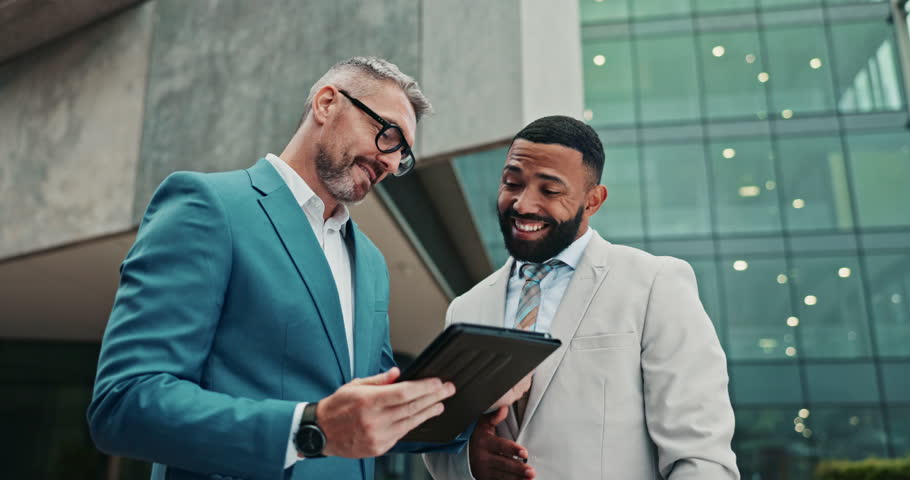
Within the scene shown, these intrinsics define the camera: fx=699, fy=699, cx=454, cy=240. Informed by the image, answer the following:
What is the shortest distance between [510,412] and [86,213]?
6.58 metres

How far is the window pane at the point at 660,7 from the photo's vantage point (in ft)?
64.3

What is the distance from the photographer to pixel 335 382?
191cm

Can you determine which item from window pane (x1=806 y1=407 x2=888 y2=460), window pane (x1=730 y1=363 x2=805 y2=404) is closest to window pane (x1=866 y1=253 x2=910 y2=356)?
window pane (x1=806 y1=407 x2=888 y2=460)

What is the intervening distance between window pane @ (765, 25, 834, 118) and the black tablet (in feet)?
63.1

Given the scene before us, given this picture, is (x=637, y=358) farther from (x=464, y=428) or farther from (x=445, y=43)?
(x=445, y=43)

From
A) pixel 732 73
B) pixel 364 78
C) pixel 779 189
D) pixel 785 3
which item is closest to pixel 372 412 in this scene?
pixel 364 78

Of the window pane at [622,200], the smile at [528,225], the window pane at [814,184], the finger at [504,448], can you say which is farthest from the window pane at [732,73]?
the finger at [504,448]

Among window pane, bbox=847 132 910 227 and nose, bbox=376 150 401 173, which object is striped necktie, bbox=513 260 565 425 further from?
window pane, bbox=847 132 910 227

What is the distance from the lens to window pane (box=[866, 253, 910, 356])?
55.2ft

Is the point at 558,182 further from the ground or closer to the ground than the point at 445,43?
closer to the ground

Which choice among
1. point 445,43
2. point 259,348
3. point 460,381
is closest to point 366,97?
point 259,348

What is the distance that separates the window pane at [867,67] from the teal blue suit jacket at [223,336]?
20.0 m

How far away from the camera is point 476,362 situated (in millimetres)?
Answer: 1646

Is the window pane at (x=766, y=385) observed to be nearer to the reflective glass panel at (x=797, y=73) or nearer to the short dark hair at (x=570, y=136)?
the reflective glass panel at (x=797, y=73)
